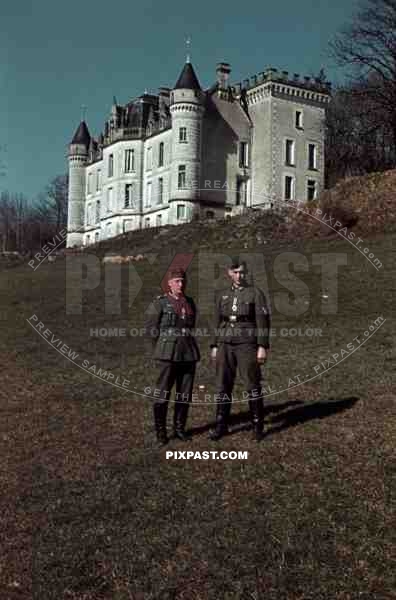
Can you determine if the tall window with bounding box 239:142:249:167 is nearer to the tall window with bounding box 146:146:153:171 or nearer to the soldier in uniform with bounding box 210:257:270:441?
the tall window with bounding box 146:146:153:171

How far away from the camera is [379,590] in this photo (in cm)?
488

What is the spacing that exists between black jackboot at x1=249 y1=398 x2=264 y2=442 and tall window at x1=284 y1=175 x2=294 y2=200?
46.1 metres

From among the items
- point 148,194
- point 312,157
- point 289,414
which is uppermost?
point 312,157

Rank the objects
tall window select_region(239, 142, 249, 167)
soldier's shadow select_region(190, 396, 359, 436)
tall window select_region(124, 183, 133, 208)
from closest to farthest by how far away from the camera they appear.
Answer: soldier's shadow select_region(190, 396, 359, 436), tall window select_region(239, 142, 249, 167), tall window select_region(124, 183, 133, 208)

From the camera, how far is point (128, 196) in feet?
191

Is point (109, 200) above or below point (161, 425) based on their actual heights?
above

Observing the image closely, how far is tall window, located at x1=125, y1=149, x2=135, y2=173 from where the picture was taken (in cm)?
5934

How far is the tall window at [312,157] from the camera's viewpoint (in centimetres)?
5594

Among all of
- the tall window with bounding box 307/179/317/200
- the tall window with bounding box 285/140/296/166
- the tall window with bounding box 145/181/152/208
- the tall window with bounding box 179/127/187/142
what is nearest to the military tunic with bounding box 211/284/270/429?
the tall window with bounding box 145/181/152/208

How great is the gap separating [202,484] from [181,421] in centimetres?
171

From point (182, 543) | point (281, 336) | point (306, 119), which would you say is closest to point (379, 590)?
point (182, 543)

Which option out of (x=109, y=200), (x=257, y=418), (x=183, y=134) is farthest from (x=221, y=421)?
(x=109, y=200)

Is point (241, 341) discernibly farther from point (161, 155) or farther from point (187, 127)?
point (161, 155)

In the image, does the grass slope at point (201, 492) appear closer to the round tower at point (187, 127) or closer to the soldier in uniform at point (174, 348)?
the soldier in uniform at point (174, 348)
